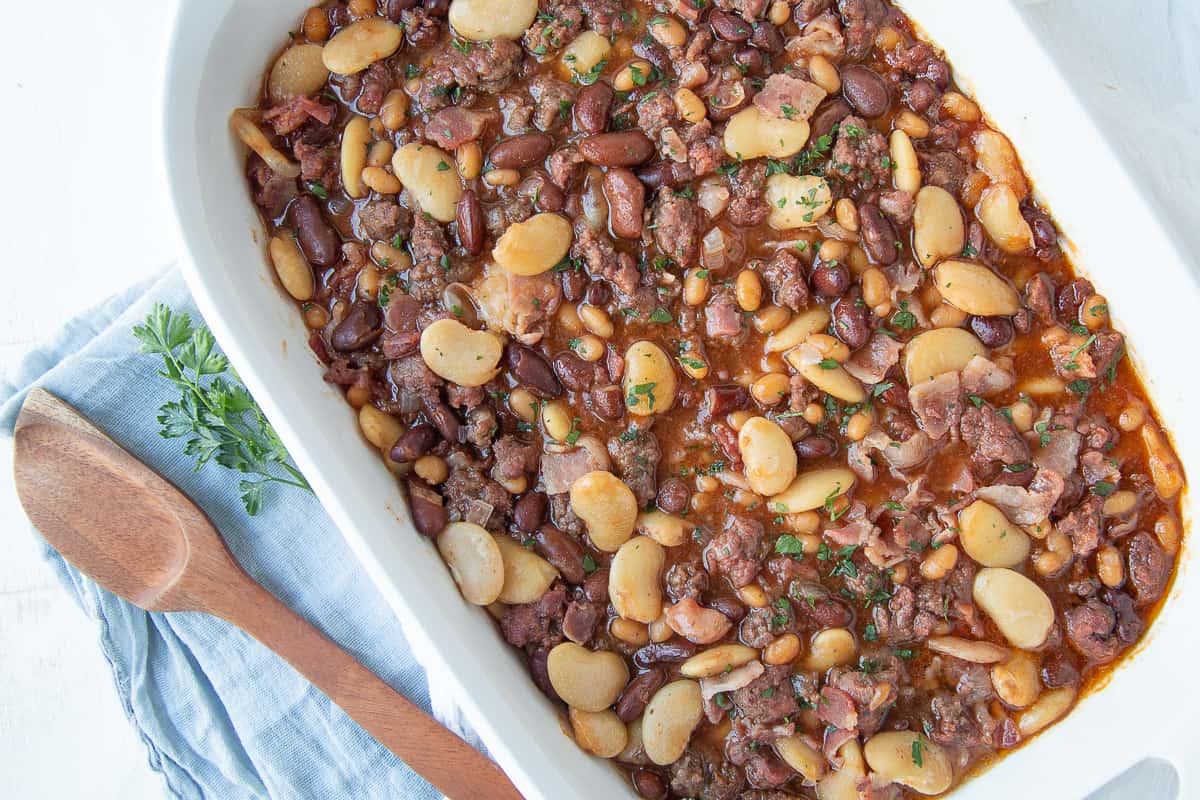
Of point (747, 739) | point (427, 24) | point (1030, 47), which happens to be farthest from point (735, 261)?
point (747, 739)

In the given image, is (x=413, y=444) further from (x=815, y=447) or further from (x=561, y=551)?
(x=815, y=447)

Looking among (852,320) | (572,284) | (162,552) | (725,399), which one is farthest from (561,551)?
(162,552)

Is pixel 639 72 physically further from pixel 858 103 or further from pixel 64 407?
pixel 64 407

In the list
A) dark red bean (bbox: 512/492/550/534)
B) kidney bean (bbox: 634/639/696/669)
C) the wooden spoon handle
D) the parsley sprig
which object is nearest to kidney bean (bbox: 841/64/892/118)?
dark red bean (bbox: 512/492/550/534)

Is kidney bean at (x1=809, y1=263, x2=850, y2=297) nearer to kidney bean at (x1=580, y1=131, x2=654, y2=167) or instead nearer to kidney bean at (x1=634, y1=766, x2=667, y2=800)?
kidney bean at (x1=580, y1=131, x2=654, y2=167)

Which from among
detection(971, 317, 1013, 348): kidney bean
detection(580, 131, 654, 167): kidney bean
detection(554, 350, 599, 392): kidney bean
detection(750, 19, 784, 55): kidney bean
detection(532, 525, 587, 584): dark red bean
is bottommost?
detection(532, 525, 587, 584): dark red bean

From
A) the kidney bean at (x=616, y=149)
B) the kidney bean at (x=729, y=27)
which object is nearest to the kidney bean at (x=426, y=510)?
the kidney bean at (x=616, y=149)
